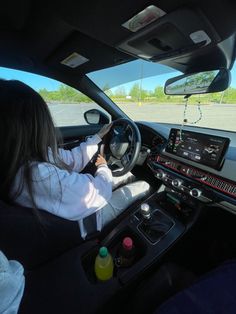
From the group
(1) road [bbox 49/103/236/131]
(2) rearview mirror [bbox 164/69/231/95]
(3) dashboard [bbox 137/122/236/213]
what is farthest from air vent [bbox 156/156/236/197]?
(2) rearview mirror [bbox 164/69/231/95]

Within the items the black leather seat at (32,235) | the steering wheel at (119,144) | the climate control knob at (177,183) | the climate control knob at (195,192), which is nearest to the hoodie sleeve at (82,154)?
the steering wheel at (119,144)

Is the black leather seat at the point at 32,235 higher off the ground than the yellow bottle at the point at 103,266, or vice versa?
the black leather seat at the point at 32,235

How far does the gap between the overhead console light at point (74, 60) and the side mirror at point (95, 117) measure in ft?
1.96

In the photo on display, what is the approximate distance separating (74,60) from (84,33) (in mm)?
466

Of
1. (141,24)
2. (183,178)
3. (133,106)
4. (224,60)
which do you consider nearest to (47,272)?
(183,178)

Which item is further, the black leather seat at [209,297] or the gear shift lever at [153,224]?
the gear shift lever at [153,224]

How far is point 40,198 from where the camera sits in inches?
32.9

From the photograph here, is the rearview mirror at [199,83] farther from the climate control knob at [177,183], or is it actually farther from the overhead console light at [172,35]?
the climate control knob at [177,183]

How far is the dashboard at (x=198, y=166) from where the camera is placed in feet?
3.58

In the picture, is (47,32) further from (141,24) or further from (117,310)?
(117,310)

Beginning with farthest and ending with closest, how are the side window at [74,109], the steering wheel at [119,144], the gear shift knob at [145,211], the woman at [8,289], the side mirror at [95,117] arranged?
the side mirror at [95,117] → the side window at [74,109] → the steering wheel at [119,144] → the gear shift knob at [145,211] → the woman at [8,289]

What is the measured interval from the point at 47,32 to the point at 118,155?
1021 mm

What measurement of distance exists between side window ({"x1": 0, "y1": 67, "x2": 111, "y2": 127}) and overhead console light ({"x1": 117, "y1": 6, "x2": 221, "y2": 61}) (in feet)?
2.83

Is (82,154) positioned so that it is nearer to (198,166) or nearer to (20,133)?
(20,133)
